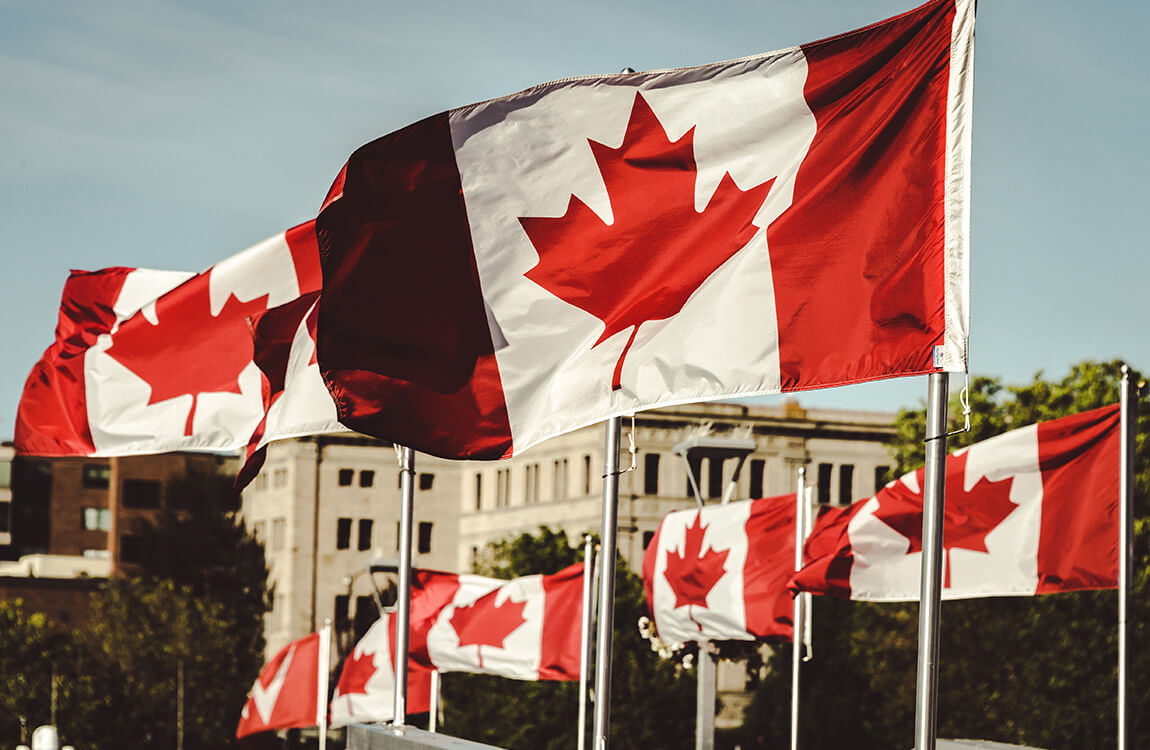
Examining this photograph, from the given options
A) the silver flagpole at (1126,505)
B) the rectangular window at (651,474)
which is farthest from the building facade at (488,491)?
the silver flagpole at (1126,505)

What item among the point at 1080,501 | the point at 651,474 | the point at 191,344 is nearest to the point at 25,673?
the point at 651,474

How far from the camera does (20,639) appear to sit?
9056 cm

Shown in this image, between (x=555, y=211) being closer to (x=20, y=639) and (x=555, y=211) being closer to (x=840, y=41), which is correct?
(x=840, y=41)

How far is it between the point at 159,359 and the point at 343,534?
9900cm

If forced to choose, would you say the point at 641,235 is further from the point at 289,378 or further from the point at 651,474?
the point at 651,474

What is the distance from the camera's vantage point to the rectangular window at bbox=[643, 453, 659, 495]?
99.0 meters

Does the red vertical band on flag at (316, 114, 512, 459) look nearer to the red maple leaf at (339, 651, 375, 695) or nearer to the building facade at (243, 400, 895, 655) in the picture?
the red maple leaf at (339, 651, 375, 695)

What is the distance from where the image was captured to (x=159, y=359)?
17.3m

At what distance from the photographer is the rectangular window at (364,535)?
378 ft

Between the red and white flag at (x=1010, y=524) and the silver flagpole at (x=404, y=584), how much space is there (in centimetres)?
422

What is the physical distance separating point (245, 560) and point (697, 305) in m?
110

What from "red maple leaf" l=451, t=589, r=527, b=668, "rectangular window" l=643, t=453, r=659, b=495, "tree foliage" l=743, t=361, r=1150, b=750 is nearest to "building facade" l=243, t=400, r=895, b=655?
"rectangular window" l=643, t=453, r=659, b=495

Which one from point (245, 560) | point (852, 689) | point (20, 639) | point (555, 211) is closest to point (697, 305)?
point (555, 211)

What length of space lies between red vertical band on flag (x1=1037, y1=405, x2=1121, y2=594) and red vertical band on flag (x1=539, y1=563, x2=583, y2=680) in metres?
10.8
